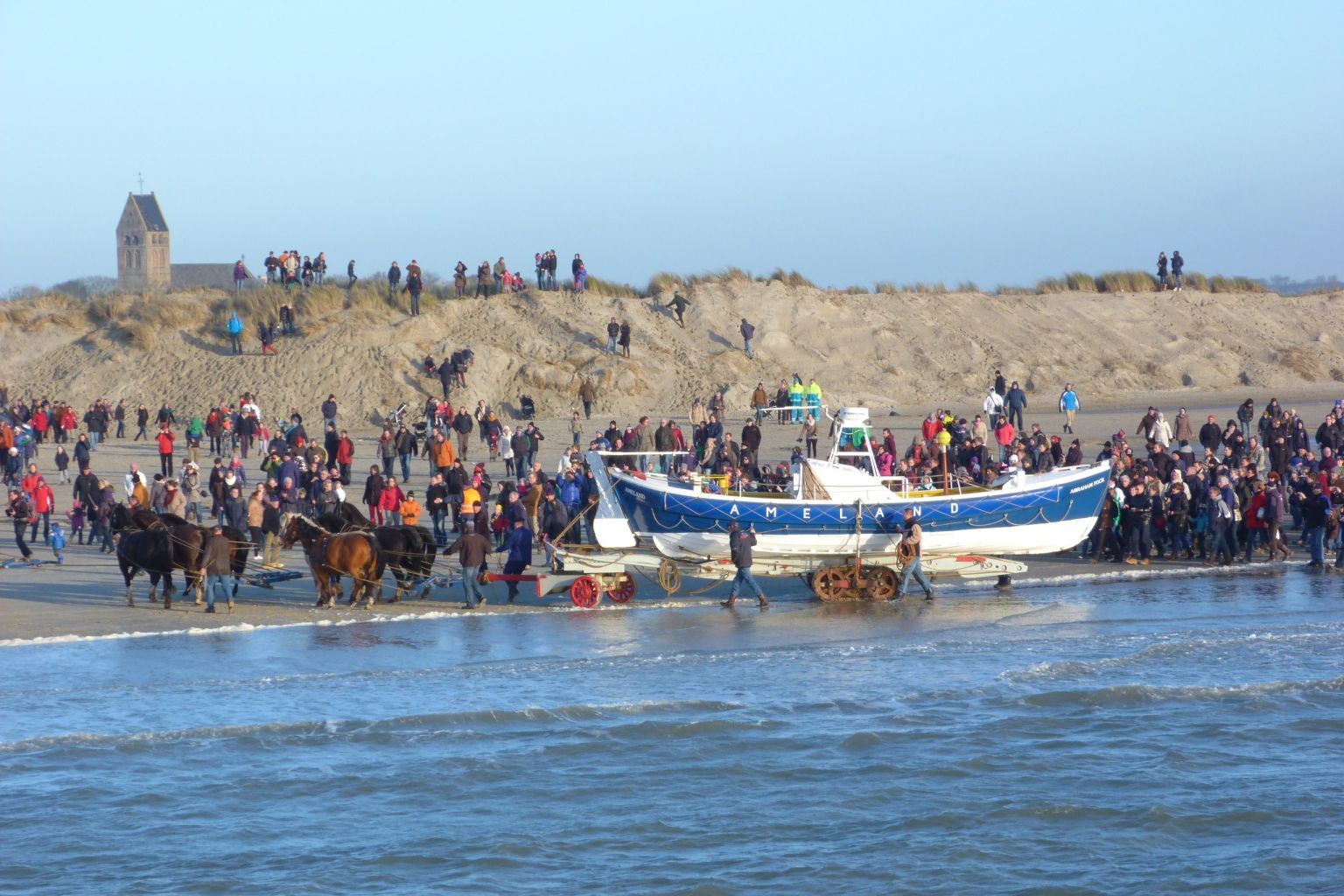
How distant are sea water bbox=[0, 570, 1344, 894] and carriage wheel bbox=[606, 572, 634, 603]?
84 centimetres

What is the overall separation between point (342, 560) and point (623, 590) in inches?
159

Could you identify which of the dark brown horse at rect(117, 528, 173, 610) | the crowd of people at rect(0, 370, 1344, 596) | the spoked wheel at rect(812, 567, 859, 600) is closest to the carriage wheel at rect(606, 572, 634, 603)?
the crowd of people at rect(0, 370, 1344, 596)

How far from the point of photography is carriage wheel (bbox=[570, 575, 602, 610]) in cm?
2233

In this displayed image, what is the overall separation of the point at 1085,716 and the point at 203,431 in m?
30.8

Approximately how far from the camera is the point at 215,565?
70.5 ft

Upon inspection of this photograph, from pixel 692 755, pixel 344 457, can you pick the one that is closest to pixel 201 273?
pixel 344 457

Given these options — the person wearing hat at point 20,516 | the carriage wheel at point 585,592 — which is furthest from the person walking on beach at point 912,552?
the person wearing hat at point 20,516

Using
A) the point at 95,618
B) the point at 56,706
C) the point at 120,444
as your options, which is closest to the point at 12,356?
the point at 120,444

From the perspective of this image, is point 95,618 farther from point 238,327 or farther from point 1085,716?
point 238,327

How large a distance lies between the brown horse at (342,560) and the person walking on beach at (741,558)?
4982 millimetres

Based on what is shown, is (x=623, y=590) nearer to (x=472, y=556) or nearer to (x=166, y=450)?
(x=472, y=556)

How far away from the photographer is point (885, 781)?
14828 mm

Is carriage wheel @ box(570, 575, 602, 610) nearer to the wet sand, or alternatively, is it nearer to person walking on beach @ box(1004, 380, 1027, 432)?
the wet sand

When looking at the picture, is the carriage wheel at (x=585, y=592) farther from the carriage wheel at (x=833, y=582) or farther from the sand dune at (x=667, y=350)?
the sand dune at (x=667, y=350)
